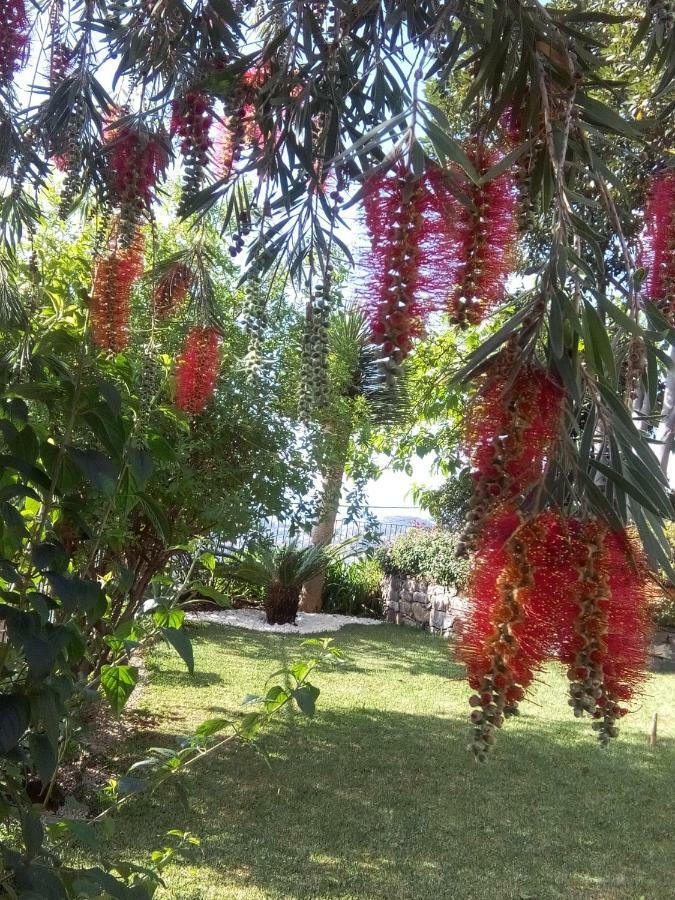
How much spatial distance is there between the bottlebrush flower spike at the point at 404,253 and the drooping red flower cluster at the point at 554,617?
219 mm

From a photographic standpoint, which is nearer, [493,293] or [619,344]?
[493,293]

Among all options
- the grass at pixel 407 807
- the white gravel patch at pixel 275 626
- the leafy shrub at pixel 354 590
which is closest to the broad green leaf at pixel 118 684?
the grass at pixel 407 807

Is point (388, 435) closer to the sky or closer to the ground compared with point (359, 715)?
closer to the sky

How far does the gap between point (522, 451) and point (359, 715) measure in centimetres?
541

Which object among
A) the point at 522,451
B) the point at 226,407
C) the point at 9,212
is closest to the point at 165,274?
the point at 9,212

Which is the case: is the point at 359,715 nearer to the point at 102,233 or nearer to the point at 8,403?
the point at 102,233

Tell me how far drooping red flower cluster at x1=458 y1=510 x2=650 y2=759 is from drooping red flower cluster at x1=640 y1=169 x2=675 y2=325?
0.53m

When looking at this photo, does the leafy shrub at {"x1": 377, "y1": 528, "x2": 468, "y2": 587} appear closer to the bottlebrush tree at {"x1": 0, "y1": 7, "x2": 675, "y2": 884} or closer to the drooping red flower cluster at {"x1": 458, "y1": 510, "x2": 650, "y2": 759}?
the bottlebrush tree at {"x1": 0, "y1": 7, "x2": 675, "y2": 884}

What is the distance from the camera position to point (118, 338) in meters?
1.67

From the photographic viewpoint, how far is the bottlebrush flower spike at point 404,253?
2.59ft

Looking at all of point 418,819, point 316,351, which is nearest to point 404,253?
point 316,351

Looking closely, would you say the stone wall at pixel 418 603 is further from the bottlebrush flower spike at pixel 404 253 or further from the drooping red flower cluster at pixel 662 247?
the bottlebrush flower spike at pixel 404 253

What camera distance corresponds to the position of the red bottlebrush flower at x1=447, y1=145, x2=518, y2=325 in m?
0.91

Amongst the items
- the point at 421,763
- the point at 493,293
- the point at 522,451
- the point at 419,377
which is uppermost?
the point at 419,377
